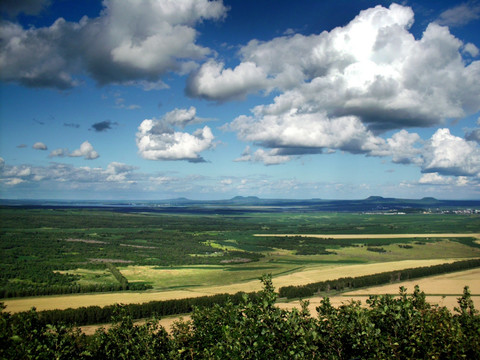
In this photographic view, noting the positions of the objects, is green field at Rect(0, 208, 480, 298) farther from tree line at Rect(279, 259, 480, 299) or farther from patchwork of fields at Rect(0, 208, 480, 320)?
tree line at Rect(279, 259, 480, 299)

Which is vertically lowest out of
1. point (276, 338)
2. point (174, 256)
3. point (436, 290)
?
point (174, 256)

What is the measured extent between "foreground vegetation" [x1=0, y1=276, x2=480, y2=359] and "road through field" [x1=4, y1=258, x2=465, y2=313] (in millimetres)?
46625

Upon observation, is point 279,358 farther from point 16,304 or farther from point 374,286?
point 374,286

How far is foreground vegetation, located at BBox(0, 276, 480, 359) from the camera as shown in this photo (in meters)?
20.6

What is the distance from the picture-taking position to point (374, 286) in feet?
289

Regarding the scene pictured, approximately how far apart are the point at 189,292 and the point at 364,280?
42413mm

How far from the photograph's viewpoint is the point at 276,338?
22406mm

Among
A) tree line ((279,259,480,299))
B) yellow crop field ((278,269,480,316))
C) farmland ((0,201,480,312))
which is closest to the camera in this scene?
yellow crop field ((278,269,480,316))

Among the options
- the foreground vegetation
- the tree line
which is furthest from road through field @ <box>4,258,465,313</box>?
the foreground vegetation

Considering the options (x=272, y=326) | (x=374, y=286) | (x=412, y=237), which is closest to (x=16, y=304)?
(x=272, y=326)

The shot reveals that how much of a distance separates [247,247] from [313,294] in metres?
84.2

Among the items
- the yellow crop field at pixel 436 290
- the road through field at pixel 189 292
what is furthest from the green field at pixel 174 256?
the yellow crop field at pixel 436 290

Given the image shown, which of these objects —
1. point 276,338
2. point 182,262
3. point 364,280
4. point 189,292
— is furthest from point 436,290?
point 182,262

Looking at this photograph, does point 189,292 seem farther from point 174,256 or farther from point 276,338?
point 276,338
